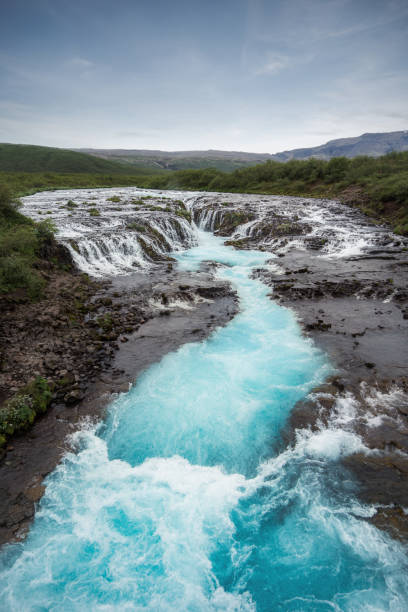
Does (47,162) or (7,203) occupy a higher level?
(47,162)

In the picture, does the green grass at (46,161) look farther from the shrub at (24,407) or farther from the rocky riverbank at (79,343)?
the shrub at (24,407)

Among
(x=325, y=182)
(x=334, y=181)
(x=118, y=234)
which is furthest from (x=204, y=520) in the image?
(x=325, y=182)

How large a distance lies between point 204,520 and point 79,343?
9128mm

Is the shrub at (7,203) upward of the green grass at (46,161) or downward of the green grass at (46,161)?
downward

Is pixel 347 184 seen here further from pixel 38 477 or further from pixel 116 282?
pixel 38 477

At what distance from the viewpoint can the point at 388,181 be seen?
4334 centimetres

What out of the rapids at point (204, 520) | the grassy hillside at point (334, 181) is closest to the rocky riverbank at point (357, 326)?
the rapids at point (204, 520)

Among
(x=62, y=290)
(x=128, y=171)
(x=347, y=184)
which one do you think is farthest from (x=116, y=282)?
(x=128, y=171)

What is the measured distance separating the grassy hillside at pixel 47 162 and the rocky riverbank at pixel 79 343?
160 m

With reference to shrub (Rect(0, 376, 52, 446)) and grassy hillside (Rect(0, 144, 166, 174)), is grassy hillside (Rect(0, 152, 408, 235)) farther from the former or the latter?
grassy hillside (Rect(0, 144, 166, 174))

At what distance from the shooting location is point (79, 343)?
13.6 metres

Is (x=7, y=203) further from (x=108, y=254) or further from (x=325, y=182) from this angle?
(x=325, y=182)

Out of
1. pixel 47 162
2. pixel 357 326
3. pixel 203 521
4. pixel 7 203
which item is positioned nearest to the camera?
pixel 203 521

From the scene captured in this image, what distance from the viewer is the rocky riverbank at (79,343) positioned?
843cm
